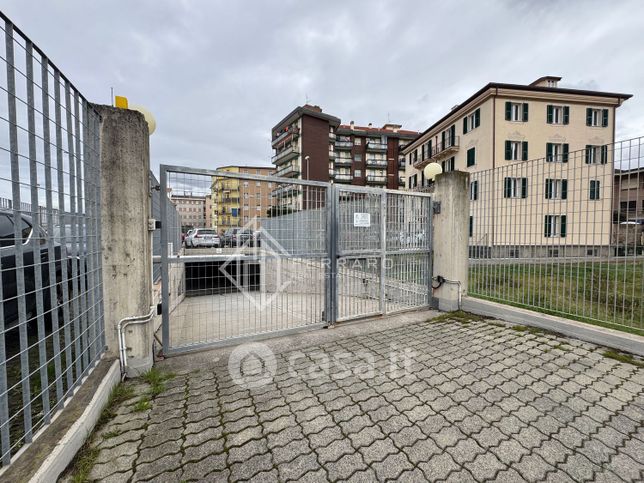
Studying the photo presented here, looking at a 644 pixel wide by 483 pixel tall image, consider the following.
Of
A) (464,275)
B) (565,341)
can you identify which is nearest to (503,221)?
(464,275)

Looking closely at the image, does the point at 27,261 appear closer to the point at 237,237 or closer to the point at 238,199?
the point at 237,237

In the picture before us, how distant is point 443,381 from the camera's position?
275 cm

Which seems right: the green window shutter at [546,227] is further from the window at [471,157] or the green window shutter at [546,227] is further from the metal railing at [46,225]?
the window at [471,157]

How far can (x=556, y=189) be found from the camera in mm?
4148

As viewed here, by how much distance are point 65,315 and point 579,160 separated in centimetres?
570

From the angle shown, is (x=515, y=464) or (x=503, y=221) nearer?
(x=515, y=464)

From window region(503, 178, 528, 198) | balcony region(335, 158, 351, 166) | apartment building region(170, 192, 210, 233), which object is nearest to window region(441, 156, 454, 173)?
window region(503, 178, 528, 198)

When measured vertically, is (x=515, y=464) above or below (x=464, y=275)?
below

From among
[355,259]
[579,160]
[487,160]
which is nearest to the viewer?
[579,160]

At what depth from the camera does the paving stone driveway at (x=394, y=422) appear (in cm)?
174

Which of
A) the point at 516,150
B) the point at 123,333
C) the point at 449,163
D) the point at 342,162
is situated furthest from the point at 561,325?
the point at 342,162

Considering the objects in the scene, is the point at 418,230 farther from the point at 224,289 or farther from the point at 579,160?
the point at 224,289

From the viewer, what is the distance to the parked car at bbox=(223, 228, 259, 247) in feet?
12.0

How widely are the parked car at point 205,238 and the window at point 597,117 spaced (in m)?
25.3
